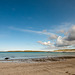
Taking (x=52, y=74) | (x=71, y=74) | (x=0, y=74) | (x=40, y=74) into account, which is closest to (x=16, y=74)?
(x=0, y=74)

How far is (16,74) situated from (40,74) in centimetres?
249

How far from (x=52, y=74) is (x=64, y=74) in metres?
1.26

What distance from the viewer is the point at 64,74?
8.84 meters

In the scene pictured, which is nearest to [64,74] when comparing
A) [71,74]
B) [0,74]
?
[71,74]

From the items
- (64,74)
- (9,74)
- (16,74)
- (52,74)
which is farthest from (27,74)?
(64,74)

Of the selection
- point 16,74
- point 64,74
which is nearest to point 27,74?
point 16,74

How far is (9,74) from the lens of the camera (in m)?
8.79

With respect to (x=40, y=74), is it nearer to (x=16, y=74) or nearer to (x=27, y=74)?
(x=27, y=74)

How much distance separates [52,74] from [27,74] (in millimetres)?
2605

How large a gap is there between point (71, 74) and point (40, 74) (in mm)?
3195

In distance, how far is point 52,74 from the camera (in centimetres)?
880

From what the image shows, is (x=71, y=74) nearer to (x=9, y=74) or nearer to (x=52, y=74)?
(x=52, y=74)

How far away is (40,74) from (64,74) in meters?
2.50

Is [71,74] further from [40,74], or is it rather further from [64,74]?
[40,74]
